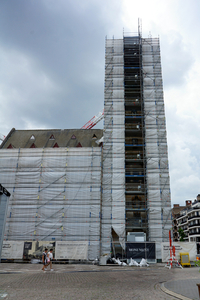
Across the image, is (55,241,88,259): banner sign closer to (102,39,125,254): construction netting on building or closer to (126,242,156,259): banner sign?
(102,39,125,254): construction netting on building

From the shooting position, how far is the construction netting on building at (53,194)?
32.9 metres

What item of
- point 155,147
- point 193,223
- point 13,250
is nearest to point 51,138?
point 155,147

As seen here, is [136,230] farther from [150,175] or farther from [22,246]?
[22,246]

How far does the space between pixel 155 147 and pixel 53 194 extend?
15033 millimetres

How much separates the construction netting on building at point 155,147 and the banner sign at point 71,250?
8.16 metres

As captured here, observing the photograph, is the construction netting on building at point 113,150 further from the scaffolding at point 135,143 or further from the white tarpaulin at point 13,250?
the white tarpaulin at point 13,250

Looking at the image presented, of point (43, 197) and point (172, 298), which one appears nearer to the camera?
point (172, 298)

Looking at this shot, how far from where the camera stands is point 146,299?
887cm

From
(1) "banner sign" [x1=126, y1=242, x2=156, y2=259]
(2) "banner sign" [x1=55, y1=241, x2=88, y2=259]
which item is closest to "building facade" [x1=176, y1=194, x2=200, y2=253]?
(1) "banner sign" [x1=126, y1=242, x2=156, y2=259]

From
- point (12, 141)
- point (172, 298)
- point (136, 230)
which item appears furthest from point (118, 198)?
point (172, 298)

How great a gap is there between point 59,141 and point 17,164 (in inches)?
321

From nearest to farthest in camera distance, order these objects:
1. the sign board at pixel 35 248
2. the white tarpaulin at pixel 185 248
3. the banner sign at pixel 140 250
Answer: the banner sign at pixel 140 250 → the white tarpaulin at pixel 185 248 → the sign board at pixel 35 248

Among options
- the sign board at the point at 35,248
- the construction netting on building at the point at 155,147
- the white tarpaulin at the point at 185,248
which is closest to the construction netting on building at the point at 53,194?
the sign board at the point at 35,248

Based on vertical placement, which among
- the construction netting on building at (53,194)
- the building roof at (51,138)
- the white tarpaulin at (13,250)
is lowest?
the white tarpaulin at (13,250)
